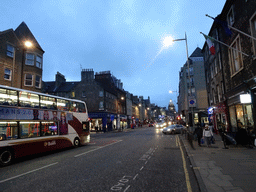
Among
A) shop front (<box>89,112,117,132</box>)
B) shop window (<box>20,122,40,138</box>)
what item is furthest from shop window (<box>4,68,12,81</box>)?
shop front (<box>89,112,117,132</box>)

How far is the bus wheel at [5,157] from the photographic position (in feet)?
30.2

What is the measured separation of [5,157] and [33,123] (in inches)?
93.2

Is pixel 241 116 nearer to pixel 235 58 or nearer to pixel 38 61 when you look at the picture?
pixel 235 58

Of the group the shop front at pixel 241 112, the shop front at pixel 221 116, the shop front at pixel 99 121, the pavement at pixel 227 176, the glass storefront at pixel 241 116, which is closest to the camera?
the pavement at pixel 227 176

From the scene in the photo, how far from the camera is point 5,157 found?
30.9 feet

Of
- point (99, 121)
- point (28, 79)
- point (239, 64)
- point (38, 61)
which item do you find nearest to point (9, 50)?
point (28, 79)

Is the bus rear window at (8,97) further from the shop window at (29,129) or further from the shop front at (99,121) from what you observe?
the shop front at (99,121)

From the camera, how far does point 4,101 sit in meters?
9.52

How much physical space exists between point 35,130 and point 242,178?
1066cm

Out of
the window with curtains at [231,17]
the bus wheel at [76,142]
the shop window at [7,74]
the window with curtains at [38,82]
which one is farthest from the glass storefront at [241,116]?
the shop window at [7,74]

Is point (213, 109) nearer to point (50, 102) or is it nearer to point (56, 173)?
point (50, 102)

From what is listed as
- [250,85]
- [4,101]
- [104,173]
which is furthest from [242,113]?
[4,101]

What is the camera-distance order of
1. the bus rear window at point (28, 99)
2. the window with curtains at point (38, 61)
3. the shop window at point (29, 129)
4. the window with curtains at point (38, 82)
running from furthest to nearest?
the window with curtains at point (38, 61)
the window with curtains at point (38, 82)
the bus rear window at point (28, 99)
the shop window at point (29, 129)

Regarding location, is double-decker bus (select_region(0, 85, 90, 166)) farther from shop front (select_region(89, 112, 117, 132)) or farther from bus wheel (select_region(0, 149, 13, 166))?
shop front (select_region(89, 112, 117, 132))
